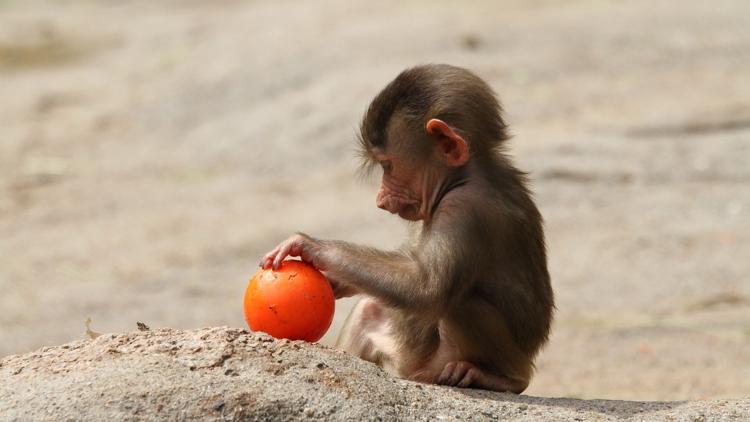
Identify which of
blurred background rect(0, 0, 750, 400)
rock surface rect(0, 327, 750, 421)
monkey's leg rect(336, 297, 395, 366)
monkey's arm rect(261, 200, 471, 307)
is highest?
monkey's arm rect(261, 200, 471, 307)

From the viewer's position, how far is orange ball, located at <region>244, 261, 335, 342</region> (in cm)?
579

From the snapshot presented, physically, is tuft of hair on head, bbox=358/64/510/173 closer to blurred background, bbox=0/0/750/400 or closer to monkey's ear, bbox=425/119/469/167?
monkey's ear, bbox=425/119/469/167

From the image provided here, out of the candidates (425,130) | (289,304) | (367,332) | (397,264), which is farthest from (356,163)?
(289,304)

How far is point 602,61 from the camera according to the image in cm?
1620

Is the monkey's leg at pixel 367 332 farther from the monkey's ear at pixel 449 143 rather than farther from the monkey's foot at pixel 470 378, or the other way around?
the monkey's ear at pixel 449 143

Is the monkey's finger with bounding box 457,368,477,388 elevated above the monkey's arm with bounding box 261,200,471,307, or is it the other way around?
the monkey's arm with bounding box 261,200,471,307

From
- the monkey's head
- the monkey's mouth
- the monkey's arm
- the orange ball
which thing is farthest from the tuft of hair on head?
the orange ball

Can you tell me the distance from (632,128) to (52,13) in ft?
43.9

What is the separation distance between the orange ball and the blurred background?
3.91 metres

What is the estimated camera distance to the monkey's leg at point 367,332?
6.89 meters

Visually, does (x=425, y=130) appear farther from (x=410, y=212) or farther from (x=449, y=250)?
(x=449, y=250)

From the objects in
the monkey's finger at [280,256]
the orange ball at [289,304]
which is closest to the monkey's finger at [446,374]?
the orange ball at [289,304]

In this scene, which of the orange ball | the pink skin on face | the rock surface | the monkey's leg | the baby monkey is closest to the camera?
the rock surface

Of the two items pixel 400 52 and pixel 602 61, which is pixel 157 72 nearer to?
pixel 400 52
